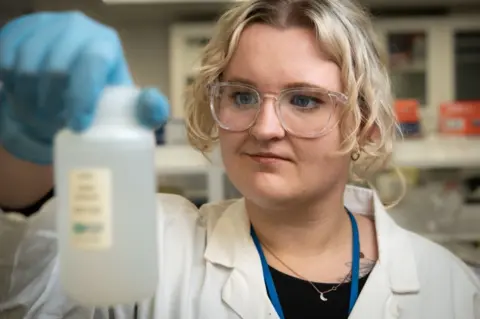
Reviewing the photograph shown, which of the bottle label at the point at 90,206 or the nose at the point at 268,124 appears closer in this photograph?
the bottle label at the point at 90,206

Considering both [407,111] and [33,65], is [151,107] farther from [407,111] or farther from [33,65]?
[407,111]

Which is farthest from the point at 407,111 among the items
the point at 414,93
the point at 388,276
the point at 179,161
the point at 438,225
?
the point at 388,276

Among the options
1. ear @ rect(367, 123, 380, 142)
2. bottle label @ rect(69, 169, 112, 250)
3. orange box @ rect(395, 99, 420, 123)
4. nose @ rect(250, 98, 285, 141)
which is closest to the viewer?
bottle label @ rect(69, 169, 112, 250)

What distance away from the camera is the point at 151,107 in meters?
0.51

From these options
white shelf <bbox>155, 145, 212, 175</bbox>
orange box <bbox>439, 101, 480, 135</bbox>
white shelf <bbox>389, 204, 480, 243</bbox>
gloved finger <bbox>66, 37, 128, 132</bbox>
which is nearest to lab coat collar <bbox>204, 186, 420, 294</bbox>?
gloved finger <bbox>66, 37, 128, 132</bbox>

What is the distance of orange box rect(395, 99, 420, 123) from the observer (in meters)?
1.74

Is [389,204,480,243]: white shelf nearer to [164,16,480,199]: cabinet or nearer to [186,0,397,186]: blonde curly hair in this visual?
[164,16,480,199]: cabinet

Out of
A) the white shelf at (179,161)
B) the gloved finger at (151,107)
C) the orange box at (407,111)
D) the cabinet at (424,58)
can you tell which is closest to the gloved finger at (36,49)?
the gloved finger at (151,107)

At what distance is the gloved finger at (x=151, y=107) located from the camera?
20.1 inches

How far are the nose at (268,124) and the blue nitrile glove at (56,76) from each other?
293 millimetres

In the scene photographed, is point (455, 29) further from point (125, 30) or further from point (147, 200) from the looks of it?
Result: point (147, 200)

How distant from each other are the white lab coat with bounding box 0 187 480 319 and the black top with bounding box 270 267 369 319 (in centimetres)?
2

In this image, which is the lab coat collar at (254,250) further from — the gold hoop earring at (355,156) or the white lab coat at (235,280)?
the gold hoop earring at (355,156)

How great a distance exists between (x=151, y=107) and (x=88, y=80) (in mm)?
67
